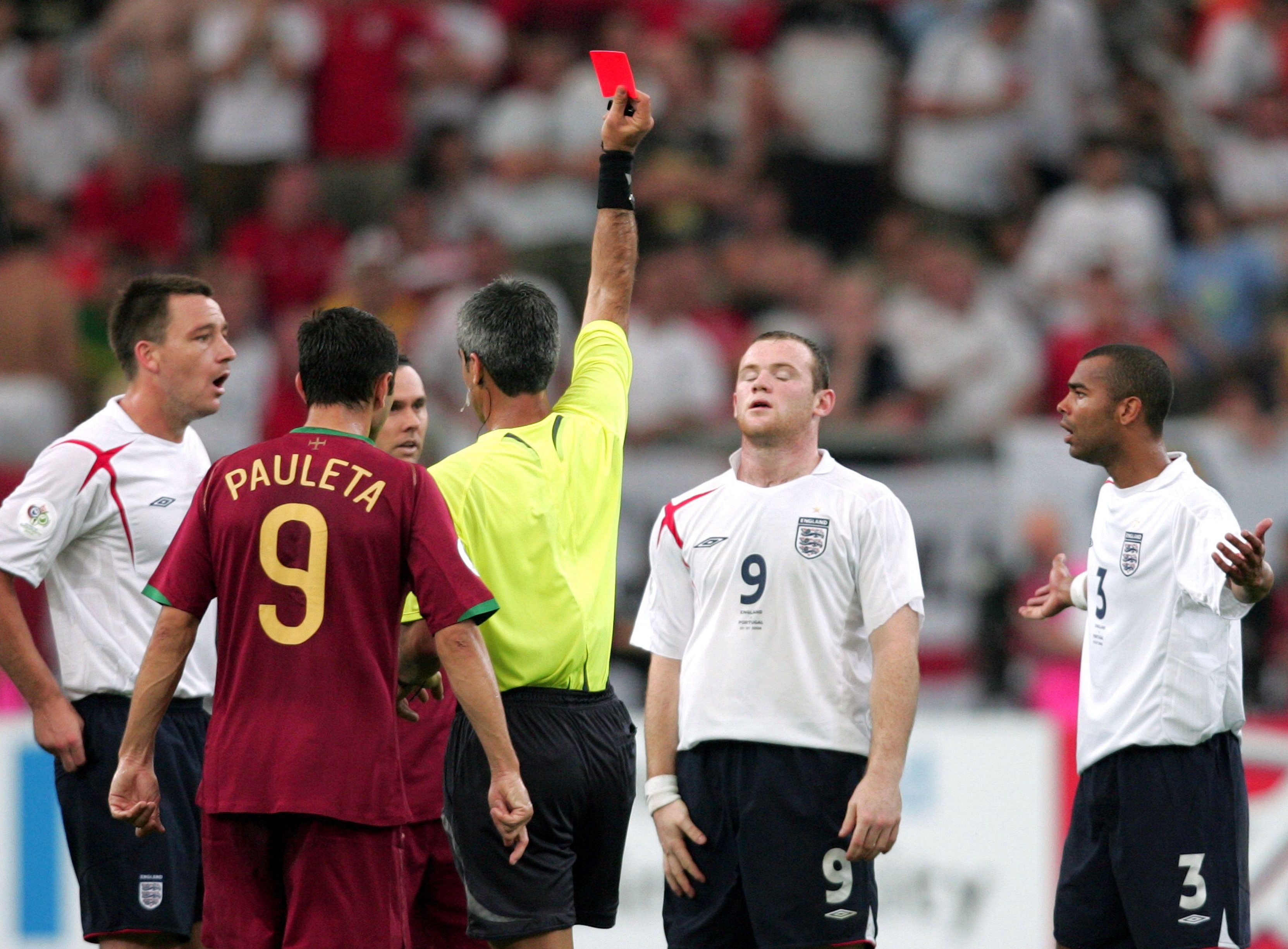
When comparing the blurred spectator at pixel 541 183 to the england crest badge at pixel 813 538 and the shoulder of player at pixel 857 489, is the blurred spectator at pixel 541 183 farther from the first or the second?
the england crest badge at pixel 813 538

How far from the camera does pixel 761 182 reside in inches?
544

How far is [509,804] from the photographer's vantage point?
4656mm

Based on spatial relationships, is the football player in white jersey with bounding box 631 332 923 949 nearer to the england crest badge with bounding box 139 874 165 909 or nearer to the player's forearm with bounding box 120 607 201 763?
the player's forearm with bounding box 120 607 201 763

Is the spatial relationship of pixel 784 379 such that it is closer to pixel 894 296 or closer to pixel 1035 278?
pixel 894 296

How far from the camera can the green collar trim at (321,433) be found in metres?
4.76

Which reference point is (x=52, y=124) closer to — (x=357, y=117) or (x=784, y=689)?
(x=357, y=117)

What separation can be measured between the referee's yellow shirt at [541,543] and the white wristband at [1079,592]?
5.31 ft

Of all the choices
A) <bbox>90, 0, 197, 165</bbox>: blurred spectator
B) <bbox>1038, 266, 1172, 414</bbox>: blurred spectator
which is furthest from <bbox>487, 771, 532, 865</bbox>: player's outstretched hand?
<bbox>90, 0, 197, 165</bbox>: blurred spectator

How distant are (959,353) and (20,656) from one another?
27.6ft

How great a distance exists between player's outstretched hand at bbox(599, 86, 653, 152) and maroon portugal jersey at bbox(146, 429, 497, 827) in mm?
1530

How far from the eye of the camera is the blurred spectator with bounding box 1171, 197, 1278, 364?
13.1 metres

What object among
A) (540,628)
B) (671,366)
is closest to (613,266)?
(540,628)

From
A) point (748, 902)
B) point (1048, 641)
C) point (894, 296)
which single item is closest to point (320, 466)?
point (748, 902)

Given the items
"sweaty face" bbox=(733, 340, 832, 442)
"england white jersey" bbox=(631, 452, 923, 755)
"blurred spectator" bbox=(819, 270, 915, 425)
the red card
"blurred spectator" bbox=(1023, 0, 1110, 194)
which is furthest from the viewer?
"blurred spectator" bbox=(1023, 0, 1110, 194)
